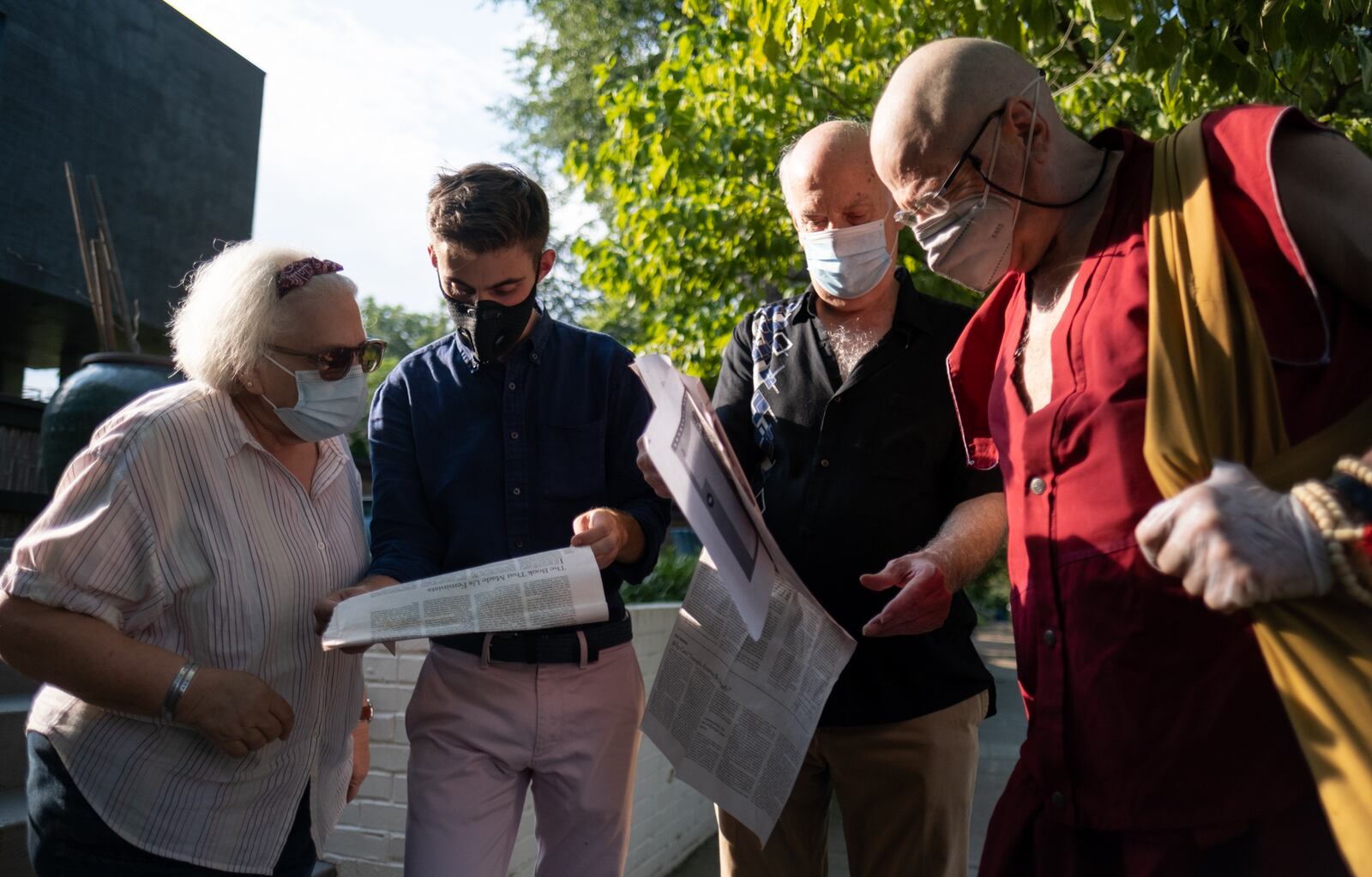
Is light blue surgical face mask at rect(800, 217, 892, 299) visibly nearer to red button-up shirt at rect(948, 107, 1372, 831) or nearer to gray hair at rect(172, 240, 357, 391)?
red button-up shirt at rect(948, 107, 1372, 831)

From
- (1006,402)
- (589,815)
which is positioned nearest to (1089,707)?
(1006,402)

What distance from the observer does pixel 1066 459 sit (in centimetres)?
184

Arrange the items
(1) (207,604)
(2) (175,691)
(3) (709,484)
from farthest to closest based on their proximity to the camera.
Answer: (1) (207,604), (2) (175,691), (3) (709,484)

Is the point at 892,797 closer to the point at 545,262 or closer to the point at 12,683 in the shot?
the point at 545,262

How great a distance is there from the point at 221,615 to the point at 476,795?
756 millimetres

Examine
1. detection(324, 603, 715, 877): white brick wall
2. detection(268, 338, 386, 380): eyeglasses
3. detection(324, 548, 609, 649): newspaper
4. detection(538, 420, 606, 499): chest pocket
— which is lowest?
detection(324, 603, 715, 877): white brick wall

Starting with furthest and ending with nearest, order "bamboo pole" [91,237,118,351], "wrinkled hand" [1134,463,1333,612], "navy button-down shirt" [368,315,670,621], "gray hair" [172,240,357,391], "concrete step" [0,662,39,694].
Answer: "bamboo pole" [91,237,118,351] → "concrete step" [0,662,39,694] → "navy button-down shirt" [368,315,670,621] → "gray hair" [172,240,357,391] → "wrinkled hand" [1134,463,1333,612]

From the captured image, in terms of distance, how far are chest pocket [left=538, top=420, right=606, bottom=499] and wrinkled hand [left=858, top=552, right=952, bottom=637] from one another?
0.85m

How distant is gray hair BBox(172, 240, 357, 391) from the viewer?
2.66m

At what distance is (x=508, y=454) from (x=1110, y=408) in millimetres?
1555

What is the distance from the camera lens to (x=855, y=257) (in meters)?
2.84

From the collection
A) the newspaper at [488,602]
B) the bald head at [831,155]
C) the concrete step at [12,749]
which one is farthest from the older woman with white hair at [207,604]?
the concrete step at [12,749]

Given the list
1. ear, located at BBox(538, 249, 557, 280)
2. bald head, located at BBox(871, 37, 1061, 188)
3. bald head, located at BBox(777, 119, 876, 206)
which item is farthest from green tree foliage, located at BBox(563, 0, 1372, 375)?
bald head, located at BBox(871, 37, 1061, 188)

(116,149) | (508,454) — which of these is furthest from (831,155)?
(116,149)
